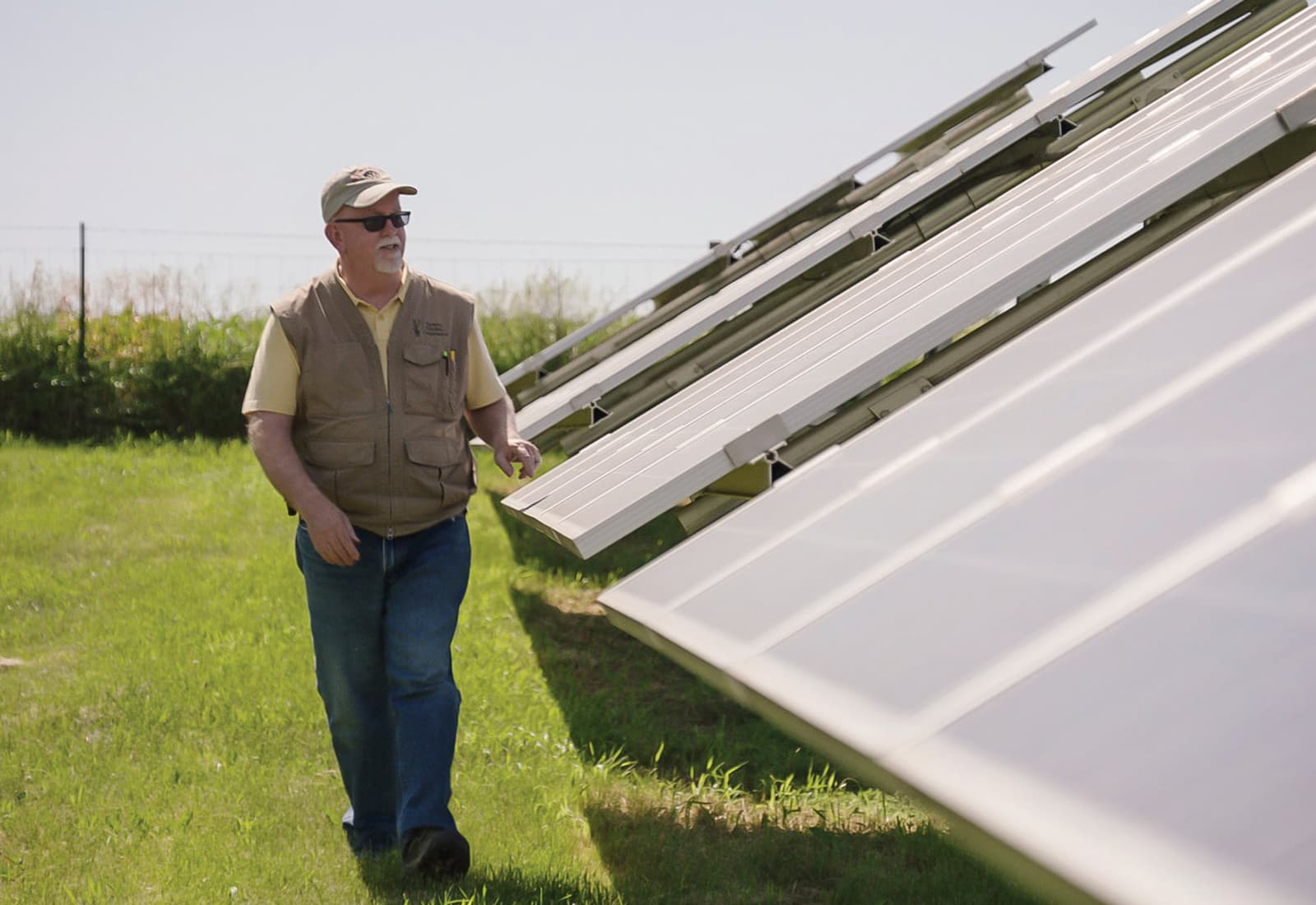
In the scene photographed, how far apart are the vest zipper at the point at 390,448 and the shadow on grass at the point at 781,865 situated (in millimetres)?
1170

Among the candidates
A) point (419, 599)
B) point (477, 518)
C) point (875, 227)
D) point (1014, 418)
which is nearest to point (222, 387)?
point (477, 518)

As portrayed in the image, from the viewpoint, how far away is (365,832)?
13.2 feet

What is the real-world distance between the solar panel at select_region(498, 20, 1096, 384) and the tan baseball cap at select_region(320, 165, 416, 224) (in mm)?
3662

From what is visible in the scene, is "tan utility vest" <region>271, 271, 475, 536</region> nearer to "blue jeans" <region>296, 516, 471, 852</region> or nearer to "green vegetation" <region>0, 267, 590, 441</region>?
"blue jeans" <region>296, 516, 471, 852</region>

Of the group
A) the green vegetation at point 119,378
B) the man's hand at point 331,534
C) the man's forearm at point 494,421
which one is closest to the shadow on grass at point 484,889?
the man's hand at point 331,534

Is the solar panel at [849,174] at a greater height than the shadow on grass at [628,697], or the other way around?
the solar panel at [849,174]

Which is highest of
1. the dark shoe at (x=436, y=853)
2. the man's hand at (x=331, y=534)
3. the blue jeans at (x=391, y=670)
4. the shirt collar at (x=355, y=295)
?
the shirt collar at (x=355, y=295)

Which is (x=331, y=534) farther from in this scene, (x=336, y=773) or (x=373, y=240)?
(x=336, y=773)

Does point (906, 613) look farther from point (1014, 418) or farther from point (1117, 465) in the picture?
point (1014, 418)

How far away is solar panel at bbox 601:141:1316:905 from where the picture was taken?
3.73 ft

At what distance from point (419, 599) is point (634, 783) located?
4.44 ft

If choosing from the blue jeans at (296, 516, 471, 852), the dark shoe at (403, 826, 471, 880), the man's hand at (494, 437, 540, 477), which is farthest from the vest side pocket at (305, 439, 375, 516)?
the dark shoe at (403, 826, 471, 880)

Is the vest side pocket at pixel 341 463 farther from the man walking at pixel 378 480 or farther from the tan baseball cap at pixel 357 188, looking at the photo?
the tan baseball cap at pixel 357 188

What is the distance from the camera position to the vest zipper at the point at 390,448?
12.7ft
